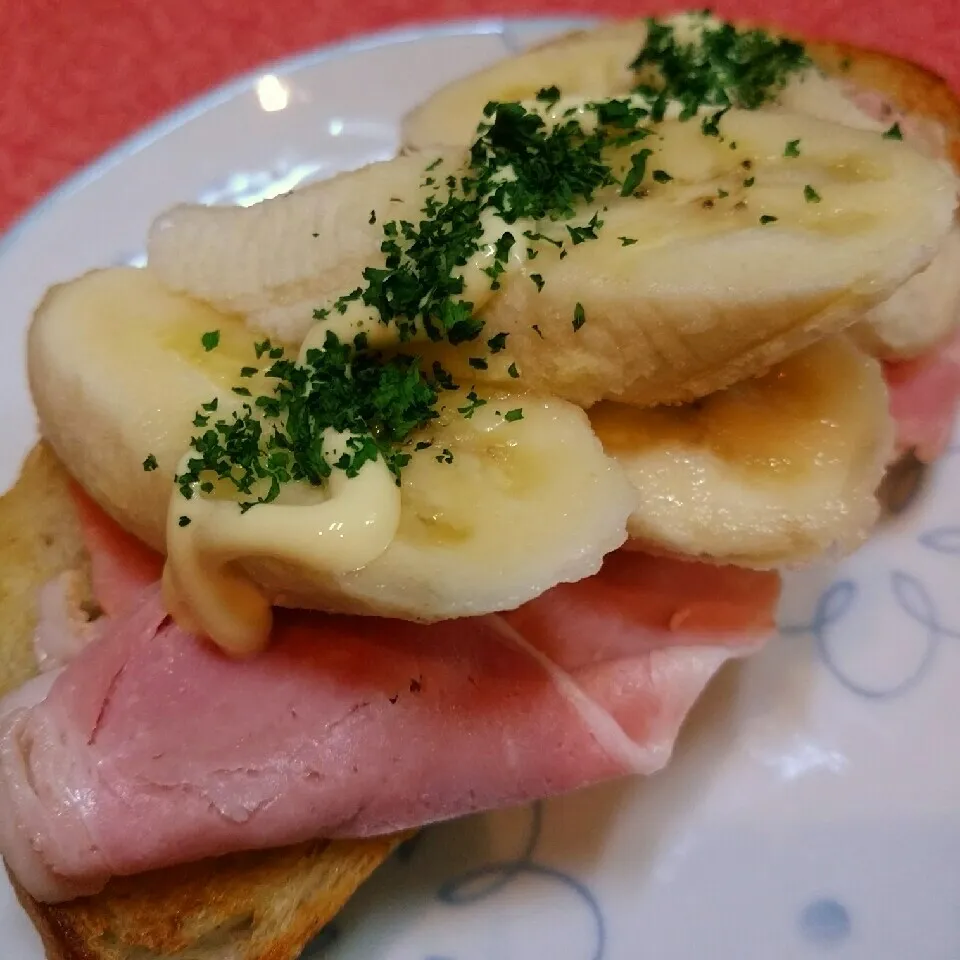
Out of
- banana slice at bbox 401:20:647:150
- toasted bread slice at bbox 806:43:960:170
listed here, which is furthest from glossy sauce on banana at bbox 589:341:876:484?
toasted bread slice at bbox 806:43:960:170

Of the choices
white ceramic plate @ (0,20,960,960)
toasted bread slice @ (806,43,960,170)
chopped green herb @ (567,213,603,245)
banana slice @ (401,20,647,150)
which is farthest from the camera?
toasted bread slice @ (806,43,960,170)

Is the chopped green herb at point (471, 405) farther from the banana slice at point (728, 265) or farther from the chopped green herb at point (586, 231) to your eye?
the chopped green herb at point (586, 231)

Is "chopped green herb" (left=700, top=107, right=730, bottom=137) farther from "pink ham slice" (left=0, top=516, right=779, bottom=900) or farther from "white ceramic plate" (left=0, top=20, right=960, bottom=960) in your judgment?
"white ceramic plate" (left=0, top=20, right=960, bottom=960)

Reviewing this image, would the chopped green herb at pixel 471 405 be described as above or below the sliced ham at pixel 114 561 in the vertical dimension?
above

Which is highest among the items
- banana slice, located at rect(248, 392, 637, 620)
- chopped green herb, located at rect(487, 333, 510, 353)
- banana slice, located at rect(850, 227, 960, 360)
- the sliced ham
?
chopped green herb, located at rect(487, 333, 510, 353)

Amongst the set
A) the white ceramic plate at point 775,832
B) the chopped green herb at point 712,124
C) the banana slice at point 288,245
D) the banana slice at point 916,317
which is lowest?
the white ceramic plate at point 775,832

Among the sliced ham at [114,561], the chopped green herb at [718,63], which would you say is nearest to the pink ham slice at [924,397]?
the chopped green herb at [718,63]

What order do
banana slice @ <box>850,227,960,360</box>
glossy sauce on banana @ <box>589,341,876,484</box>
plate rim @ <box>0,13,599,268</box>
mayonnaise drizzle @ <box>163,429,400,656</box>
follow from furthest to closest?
plate rim @ <box>0,13,599,268</box> → banana slice @ <box>850,227,960,360</box> → glossy sauce on banana @ <box>589,341,876,484</box> → mayonnaise drizzle @ <box>163,429,400,656</box>
